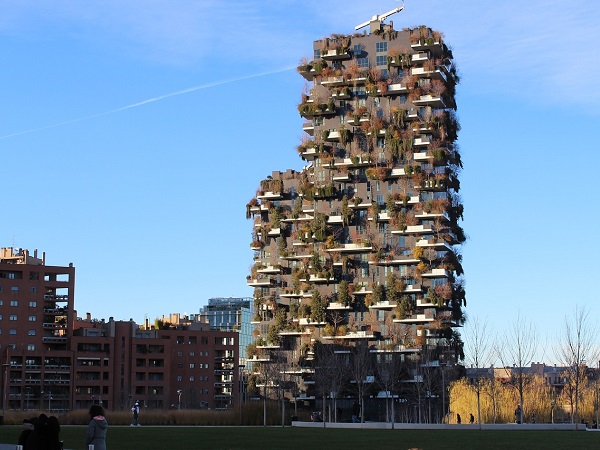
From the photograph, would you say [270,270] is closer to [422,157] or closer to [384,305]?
[384,305]

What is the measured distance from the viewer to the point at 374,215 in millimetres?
126438

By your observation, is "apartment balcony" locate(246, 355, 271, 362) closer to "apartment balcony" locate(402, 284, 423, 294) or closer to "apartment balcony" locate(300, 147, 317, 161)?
"apartment balcony" locate(402, 284, 423, 294)

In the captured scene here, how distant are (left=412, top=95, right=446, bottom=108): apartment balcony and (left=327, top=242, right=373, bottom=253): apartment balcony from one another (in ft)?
62.3

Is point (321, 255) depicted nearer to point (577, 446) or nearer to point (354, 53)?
point (354, 53)

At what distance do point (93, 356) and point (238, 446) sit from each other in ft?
398

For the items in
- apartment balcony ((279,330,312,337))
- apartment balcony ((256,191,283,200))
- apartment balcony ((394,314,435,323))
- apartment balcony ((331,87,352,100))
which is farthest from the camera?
apartment balcony ((256,191,283,200))

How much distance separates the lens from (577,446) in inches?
1729

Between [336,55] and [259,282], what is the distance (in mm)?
33359

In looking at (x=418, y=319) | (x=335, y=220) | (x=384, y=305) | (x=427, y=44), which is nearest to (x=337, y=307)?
(x=384, y=305)

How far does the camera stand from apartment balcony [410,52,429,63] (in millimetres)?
125188

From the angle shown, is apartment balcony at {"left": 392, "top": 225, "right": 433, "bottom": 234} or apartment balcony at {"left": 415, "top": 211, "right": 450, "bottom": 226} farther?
apartment balcony at {"left": 392, "top": 225, "right": 433, "bottom": 234}

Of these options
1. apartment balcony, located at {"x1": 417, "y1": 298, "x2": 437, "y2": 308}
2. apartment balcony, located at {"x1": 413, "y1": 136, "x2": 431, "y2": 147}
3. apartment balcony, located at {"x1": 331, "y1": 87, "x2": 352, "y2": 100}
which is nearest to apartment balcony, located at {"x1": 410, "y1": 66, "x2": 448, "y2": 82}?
apartment balcony, located at {"x1": 413, "y1": 136, "x2": 431, "y2": 147}

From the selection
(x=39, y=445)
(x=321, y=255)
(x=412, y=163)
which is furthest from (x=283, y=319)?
(x=39, y=445)

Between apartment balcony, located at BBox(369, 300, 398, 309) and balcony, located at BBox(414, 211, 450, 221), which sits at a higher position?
balcony, located at BBox(414, 211, 450, 221)
